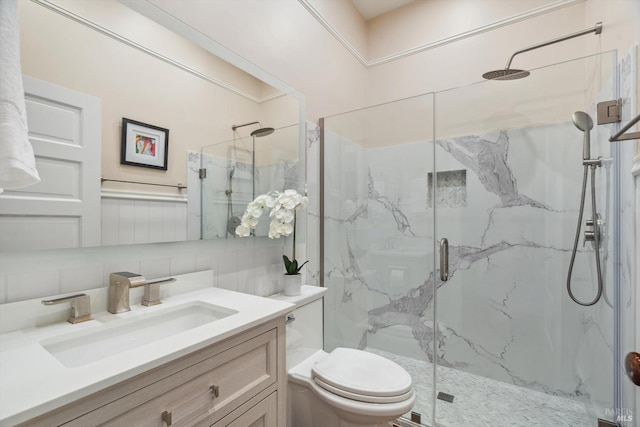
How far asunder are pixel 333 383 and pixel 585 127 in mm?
1929

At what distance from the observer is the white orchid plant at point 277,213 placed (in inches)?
60.8

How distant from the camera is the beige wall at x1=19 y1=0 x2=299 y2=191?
0.89 meters

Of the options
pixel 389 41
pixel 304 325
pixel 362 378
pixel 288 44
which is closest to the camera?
pixel 362 378

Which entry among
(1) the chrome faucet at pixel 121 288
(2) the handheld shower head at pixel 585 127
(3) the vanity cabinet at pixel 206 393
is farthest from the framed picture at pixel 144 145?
(2) the handheld shower head at pixel 585 127

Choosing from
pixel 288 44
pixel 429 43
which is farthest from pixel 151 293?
pixel 429 43

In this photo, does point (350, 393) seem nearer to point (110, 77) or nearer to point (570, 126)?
point (110, 77)

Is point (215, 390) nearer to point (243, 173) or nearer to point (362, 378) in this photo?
point (362, 378)

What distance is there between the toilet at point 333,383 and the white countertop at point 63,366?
51 cm

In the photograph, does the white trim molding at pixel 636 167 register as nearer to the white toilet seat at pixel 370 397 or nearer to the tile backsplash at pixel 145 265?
the white toilet seat at pixel 370 397

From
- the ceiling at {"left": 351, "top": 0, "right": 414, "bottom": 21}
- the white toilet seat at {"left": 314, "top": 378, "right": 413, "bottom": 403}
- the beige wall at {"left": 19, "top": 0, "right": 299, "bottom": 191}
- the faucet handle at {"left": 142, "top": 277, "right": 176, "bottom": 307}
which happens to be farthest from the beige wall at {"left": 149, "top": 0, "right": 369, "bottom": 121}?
the white toilet seat at {"left": 314, "top": 378, "right": 413, "bottom": 403}

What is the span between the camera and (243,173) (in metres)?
1.52

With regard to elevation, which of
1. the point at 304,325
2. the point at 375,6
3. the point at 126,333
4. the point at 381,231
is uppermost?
the point at 375,6

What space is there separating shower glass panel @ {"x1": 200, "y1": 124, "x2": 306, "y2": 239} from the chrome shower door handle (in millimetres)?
972

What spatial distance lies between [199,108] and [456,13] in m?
2.26
